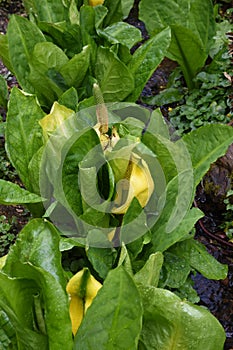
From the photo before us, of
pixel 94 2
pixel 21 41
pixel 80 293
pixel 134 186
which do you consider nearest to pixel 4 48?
pixel 21 41

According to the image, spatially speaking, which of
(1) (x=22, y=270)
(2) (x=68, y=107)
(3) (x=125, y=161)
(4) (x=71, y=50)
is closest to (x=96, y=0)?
(4) (x=71, y=50)

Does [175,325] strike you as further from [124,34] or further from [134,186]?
[124,34]

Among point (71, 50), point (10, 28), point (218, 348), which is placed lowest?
point (218, 348)

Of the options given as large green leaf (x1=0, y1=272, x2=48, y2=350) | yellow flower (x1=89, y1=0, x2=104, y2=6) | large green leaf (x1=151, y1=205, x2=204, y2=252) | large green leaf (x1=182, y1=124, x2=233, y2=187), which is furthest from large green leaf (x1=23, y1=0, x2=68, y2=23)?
large green leaf (x1=0, y1=272, x2=48, y2=350)

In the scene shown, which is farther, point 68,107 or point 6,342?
point 68,107

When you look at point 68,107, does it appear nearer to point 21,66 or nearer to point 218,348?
point 21,66

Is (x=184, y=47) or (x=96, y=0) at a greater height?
(x=96, y=0)
